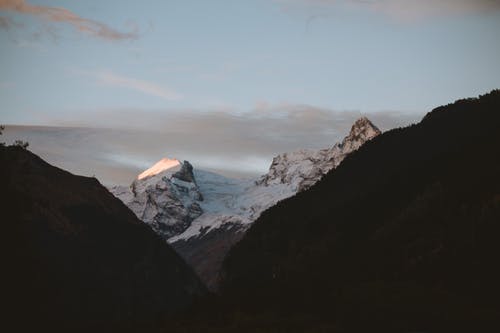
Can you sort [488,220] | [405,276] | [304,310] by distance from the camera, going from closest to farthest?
1. [304,310]
2. [405,276]
3. [488,220]

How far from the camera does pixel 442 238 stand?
555ft

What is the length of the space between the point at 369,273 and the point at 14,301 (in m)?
102

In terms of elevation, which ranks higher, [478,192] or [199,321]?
[478,192]

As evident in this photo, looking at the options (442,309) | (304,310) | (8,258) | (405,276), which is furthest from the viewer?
(405,276)

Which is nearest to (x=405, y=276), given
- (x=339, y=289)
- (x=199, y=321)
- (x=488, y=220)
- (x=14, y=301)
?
(x=339, y=289)

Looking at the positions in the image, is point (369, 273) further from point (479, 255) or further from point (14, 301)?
point (14, 301)

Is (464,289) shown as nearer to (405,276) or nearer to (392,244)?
(405,276)

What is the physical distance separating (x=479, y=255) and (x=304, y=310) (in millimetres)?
50355

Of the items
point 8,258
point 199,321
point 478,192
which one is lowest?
point 199,321

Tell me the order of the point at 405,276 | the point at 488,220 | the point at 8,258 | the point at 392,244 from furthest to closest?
the point at 392,244 < the point at 488,220 < the point at 405,276 < the point at 8,258

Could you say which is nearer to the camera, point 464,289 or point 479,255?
point 464,289

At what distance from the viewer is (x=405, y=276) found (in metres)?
146

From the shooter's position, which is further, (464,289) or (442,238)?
(442,238)

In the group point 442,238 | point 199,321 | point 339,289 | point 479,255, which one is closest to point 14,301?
point 199,321
